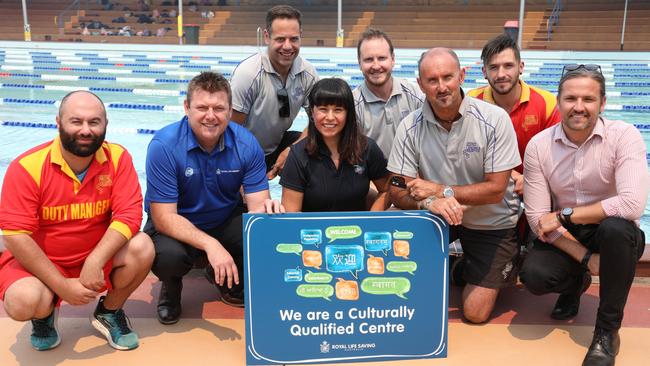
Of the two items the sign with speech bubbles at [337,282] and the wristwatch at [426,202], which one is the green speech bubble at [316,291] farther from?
the wristwatch at [426,202]

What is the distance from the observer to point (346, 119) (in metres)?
2.95

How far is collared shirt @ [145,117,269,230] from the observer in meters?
2.87

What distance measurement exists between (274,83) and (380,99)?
27.8 inches

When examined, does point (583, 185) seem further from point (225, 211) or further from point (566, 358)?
point (225, 211)

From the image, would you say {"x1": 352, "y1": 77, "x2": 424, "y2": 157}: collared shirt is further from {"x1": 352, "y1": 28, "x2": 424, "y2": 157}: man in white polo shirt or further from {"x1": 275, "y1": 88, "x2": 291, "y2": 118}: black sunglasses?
{"x1": 275, "y1": 88, "x2": 291, "y2": 118}: black sunglasses

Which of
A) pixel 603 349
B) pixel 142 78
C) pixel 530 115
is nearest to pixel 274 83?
pixel 530 115

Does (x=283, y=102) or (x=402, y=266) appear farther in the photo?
(x=283, y=102)

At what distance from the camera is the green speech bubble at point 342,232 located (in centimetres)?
257

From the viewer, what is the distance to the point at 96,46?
21.0 meters

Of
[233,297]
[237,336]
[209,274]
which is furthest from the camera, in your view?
[209,274]

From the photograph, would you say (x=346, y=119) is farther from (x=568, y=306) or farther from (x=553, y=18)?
(x=553, y=18)

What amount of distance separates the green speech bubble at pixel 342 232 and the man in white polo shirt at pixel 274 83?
1.20 m

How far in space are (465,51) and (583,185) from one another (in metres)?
16.1

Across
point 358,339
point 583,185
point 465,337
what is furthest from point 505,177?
point 358,339
